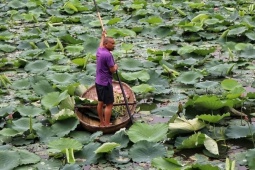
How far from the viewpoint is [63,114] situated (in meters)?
3.94

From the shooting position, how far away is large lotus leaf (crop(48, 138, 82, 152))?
3.49 m

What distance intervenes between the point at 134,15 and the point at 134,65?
209 centimetres

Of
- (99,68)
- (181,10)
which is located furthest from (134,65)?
(181,10)

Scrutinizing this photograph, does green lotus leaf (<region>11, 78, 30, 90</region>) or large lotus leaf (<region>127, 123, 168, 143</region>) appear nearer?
large lotus leaf (<region>127, 123, 168, 143</region>)

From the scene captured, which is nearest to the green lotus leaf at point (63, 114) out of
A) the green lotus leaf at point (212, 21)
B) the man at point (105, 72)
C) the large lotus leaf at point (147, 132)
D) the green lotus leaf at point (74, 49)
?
the man at point (105, 72)

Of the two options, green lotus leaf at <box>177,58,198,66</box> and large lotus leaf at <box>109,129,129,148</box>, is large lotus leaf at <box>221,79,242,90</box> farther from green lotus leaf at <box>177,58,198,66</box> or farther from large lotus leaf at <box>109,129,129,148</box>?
large lotus leaf at <box>109,129,129,148</box>

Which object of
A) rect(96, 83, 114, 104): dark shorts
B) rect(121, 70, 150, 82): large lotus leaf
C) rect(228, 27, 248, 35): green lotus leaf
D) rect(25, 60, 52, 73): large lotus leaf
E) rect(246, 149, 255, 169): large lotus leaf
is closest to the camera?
rect(246, 149, 255, 169): large lotus leaf

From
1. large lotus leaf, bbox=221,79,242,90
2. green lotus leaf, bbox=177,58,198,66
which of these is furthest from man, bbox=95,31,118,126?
green lotus leaf, bbox=177,58,198,66

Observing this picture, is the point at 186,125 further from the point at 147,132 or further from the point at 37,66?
the point at 37,66

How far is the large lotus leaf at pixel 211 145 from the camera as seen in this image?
3.42 meters

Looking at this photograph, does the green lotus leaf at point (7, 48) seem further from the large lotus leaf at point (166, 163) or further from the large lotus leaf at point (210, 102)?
the large lotus leaf at point (166, 163)

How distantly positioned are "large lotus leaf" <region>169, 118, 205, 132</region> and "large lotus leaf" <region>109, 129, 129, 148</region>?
333mm

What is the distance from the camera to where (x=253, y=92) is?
4.25 meters

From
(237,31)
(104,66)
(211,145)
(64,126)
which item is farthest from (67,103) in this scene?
(237,31)
